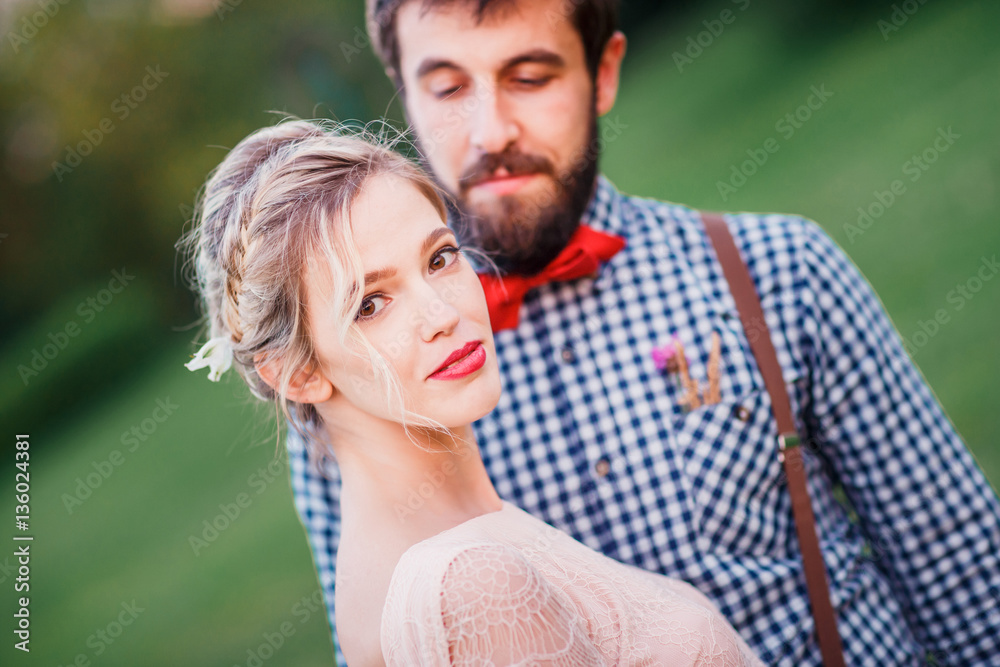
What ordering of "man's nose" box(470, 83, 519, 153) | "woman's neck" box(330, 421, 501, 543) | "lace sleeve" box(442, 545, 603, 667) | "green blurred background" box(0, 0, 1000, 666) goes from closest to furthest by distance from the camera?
1. "lace sleeve" box(442, 545, 603, 667)
2. "woman's neck" box(330, 421, 501, 543)
3. "man's nose" box(470, 83, 519, 153)
4. "green blurred background" box(0, 0, 1000, 666)

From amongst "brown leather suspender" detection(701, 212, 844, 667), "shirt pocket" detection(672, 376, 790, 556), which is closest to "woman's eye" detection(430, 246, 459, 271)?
"shirt pocket" detection(672, 376, 790, 556)

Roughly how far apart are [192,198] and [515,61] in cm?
722

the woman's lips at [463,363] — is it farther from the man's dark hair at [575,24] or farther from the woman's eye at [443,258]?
the man's dark hair at [575,24]

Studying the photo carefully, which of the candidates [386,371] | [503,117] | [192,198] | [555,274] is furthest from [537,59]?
[192,198]

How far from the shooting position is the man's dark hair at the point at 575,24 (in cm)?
202

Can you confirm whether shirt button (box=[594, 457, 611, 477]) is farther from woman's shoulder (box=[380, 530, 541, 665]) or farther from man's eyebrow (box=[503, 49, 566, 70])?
man's eyebrow (box=[503, 49, 566, 70])

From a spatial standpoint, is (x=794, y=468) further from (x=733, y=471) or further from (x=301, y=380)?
(x=301, y=380)

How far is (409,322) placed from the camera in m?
1.28

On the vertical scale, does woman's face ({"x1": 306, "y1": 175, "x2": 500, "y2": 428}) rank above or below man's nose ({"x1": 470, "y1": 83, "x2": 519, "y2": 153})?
below

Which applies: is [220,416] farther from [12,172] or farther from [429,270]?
[429,270]

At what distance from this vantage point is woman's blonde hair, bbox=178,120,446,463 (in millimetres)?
1293

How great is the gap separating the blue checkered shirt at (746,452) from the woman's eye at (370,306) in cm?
76

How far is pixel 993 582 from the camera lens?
2031mm

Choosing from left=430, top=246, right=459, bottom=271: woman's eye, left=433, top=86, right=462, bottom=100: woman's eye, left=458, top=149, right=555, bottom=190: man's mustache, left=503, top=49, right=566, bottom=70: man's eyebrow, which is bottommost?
left=430, top=246, right=459, bottom=271: woman's eye
